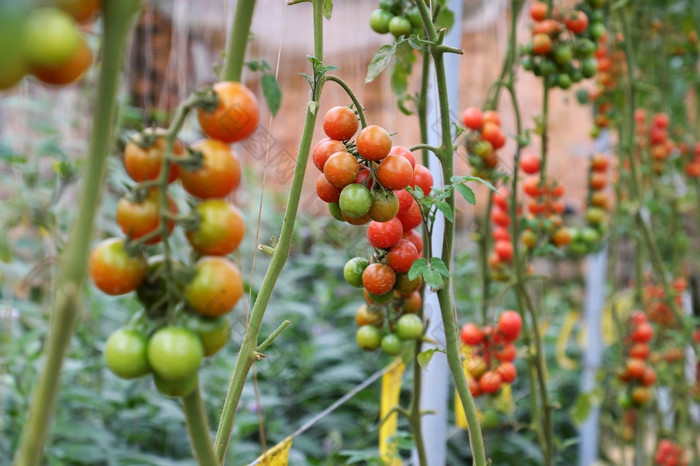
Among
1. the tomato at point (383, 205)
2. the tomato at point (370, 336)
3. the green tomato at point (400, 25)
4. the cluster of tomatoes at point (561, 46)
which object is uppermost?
the cluster of tomatoes at point (561, 46)

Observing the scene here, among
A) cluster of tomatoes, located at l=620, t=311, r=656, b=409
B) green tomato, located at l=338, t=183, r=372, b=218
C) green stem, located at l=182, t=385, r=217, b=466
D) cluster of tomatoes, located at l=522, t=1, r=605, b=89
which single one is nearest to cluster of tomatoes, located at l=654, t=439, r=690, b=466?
cluster of tomatoes, located at l=620, t=311, r=656, b=409

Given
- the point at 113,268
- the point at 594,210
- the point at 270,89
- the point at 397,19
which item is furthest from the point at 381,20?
the point at 594,210

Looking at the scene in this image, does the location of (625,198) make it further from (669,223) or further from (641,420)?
(641,420)

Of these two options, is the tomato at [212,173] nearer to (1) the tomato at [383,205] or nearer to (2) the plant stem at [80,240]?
(2) the plant stem at [80,240]

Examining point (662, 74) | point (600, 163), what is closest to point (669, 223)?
point (662, 74)

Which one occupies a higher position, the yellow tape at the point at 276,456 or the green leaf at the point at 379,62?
the green leaf at the point at 379,62

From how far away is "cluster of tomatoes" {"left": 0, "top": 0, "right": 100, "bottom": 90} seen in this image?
211 mm

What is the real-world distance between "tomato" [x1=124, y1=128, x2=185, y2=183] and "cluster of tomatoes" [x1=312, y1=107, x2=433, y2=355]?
0.17m

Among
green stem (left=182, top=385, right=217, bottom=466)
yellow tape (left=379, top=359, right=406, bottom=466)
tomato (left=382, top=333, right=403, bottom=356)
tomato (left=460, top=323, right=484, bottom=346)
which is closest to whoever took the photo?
green stem (left=182, top=385, right=217, bottom=466)

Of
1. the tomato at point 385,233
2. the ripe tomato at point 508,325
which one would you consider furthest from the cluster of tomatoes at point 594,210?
the tomato at point 385,233

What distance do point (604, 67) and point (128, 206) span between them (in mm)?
1363

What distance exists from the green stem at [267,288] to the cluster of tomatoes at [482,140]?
0.44m

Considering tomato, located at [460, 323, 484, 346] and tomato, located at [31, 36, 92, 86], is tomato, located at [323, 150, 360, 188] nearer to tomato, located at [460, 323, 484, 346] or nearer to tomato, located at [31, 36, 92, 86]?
tomato, located at [31, 36, 92, 86]

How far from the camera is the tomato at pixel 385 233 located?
0.52 m
